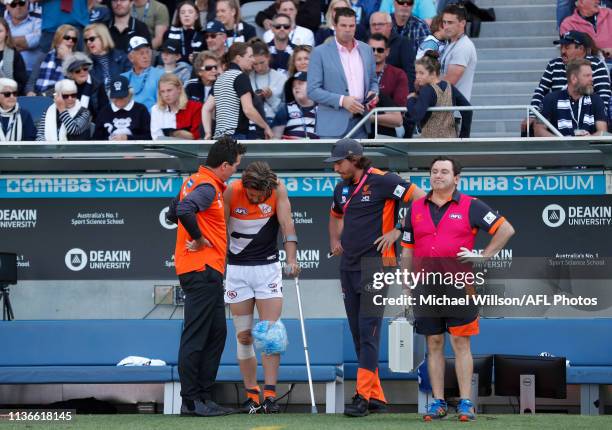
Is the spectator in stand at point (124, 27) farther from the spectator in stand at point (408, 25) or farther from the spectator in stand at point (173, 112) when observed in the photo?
the spectator in stand at point (408, 25)

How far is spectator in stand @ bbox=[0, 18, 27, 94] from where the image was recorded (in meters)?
14.9

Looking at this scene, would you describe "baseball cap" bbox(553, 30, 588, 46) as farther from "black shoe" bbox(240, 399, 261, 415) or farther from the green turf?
"black shoe" bbox(240, 399, 261, 415)

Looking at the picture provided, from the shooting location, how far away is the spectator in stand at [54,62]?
14.8 meters

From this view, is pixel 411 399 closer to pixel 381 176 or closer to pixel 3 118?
pixel 381 176

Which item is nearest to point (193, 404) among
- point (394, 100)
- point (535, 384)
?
point (535, 384)

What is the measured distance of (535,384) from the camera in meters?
11.5

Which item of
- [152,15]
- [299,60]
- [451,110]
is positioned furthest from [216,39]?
[451,110]

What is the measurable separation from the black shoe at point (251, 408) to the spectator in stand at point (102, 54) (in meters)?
5.94

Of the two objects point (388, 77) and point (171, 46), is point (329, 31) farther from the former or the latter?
point (171, 46)

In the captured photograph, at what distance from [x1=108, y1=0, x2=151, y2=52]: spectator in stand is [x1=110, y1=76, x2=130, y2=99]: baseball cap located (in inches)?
70.6

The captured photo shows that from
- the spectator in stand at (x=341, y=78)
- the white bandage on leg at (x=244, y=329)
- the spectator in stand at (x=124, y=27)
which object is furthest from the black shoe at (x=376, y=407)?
the spectator in stand at (x=124, y=27)

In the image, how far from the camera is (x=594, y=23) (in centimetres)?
1464

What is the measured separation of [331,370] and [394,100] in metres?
3.17

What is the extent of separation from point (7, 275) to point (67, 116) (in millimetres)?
1770
